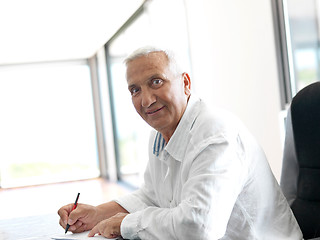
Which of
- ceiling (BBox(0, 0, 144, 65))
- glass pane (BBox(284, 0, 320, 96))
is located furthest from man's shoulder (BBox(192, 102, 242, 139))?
ceiling (BBox(0, 0, 144, 65))

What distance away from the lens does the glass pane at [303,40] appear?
297 cm

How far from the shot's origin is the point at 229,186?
3.80 feet

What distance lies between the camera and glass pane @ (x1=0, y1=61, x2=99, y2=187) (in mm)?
9914

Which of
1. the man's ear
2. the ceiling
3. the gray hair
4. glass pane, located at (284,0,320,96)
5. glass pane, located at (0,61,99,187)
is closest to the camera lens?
the gray hair

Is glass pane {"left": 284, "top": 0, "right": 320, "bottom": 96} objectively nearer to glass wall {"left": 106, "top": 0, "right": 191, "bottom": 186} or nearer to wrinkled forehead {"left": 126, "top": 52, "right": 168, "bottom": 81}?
glass wall {"left": 106, "top": 0, "right": 191, "bottom": 186}

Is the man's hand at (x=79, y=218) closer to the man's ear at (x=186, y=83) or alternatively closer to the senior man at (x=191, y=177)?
the senior man at (x=191, y=177)

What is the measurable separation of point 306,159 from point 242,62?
2.35 meters

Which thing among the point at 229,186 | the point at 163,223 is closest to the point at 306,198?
the point at 229,186

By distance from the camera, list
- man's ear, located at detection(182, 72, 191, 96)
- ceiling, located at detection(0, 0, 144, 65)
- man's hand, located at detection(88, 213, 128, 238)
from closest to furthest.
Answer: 1. man's hand, located at detection(88, 213, 128, 238)
2. man's ear, located at detection(182, 72, 191, 96)
3. ceiling, located at detection(0, 0, 144, 65)

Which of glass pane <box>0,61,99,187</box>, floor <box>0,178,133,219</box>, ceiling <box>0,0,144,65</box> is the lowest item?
floor <box>0,178,133,219</box>

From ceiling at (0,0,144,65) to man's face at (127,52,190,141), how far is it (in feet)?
15.2

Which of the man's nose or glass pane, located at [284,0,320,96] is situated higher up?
glass pane, located at [284,0,320,96]

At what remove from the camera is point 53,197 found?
724 centimetres

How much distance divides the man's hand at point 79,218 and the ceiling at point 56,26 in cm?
460
